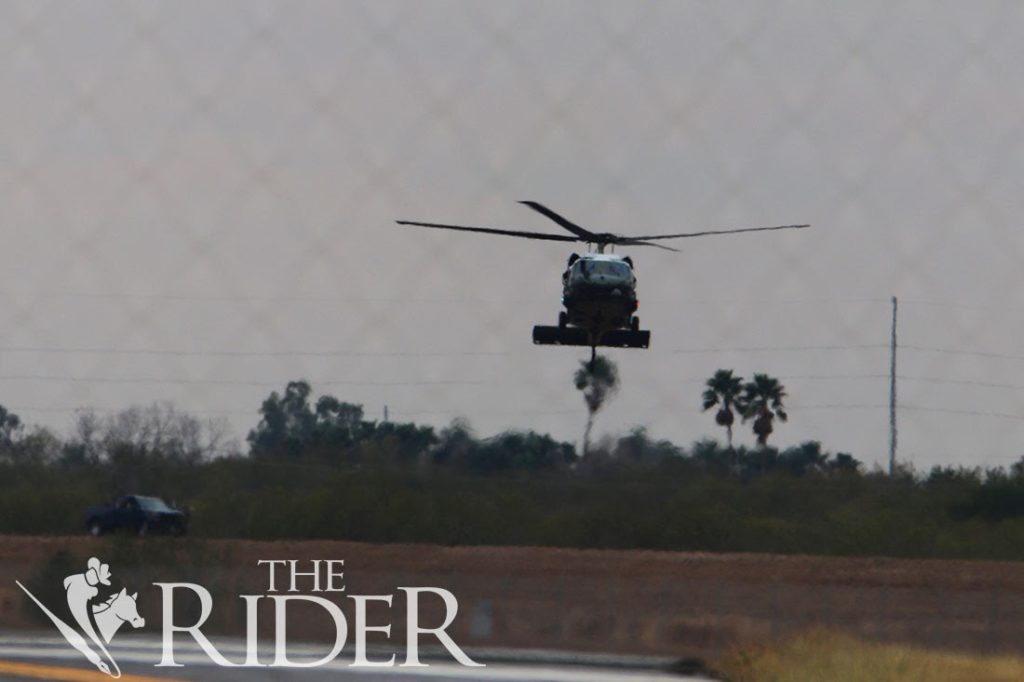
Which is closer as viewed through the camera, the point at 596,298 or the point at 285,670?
→ the point at 285,670

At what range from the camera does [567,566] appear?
59.9 meters

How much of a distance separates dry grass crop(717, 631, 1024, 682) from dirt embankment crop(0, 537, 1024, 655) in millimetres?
5804

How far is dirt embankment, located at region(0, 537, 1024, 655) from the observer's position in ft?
135

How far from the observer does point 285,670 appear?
2900cm

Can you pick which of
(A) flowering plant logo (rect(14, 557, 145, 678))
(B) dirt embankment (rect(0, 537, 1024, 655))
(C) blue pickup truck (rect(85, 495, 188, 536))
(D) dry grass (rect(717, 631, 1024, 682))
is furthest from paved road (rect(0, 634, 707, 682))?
(C) blue pickup truck (rect(85, 495, 188, 536))

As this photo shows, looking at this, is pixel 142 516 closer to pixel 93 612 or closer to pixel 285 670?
pixel 93 612

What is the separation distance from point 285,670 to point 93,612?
11705 millimetres

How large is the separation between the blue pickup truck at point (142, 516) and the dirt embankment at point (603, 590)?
4.52 ft

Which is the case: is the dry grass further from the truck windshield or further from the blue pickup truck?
the truck windshield

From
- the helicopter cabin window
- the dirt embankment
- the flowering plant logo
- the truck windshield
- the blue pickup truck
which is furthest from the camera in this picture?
the truck windshield

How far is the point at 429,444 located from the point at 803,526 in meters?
12.5

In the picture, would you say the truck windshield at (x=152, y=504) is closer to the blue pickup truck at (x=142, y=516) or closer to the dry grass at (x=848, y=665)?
the blue pickup truck at (x=142, y=516)

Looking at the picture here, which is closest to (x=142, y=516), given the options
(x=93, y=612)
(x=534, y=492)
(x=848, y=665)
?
(x=534, y=492)

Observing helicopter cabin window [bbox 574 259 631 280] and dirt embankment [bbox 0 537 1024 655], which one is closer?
dirt embankment [bbox 0 537 1024 655]
